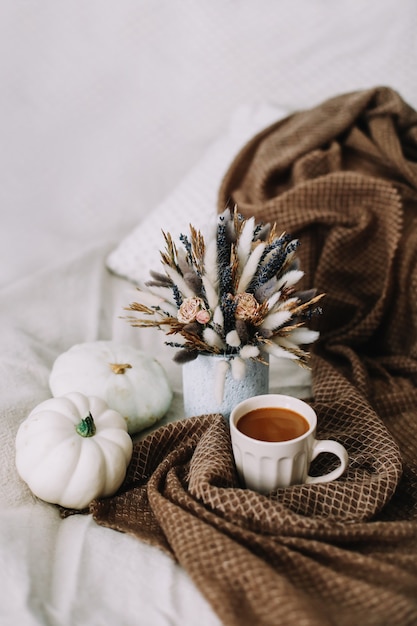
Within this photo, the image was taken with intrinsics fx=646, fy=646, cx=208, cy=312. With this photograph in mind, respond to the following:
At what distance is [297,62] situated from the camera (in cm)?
171

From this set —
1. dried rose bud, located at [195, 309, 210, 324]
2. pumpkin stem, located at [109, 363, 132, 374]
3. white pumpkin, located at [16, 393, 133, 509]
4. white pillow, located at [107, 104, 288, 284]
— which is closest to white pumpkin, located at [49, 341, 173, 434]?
pumpkin stem, located at [109, 363, 132, 374]

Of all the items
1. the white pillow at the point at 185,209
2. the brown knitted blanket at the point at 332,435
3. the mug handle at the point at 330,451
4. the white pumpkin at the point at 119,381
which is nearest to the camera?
the brown knitted blanket at the point at 332,435

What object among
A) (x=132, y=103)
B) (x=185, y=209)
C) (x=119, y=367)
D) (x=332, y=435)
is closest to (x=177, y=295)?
(x=119, y=367)

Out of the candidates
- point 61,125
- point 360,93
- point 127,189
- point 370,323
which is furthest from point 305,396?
point 61,125

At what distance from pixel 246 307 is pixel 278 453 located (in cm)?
18

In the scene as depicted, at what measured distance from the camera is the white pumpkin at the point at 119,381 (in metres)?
0.97

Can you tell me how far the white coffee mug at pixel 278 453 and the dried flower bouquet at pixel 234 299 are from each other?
0.19 ft

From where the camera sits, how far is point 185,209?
1.47m

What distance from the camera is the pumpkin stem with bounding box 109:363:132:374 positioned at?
100cm

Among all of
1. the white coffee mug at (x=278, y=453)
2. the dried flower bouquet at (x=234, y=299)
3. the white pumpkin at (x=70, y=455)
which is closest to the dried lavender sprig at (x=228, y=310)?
the dried flower bouquet at (x=234, y=299)

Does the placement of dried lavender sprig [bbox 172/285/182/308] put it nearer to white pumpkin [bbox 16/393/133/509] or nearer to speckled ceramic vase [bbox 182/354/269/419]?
speckled ceramic vase [bbox 182/354/269/419]

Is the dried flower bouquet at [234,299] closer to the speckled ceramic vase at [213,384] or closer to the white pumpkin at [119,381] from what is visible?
the speckled ceramic vase at [213,384]

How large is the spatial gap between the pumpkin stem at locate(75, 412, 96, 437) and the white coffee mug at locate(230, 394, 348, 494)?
181mm

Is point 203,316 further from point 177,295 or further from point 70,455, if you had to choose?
point 70,455
